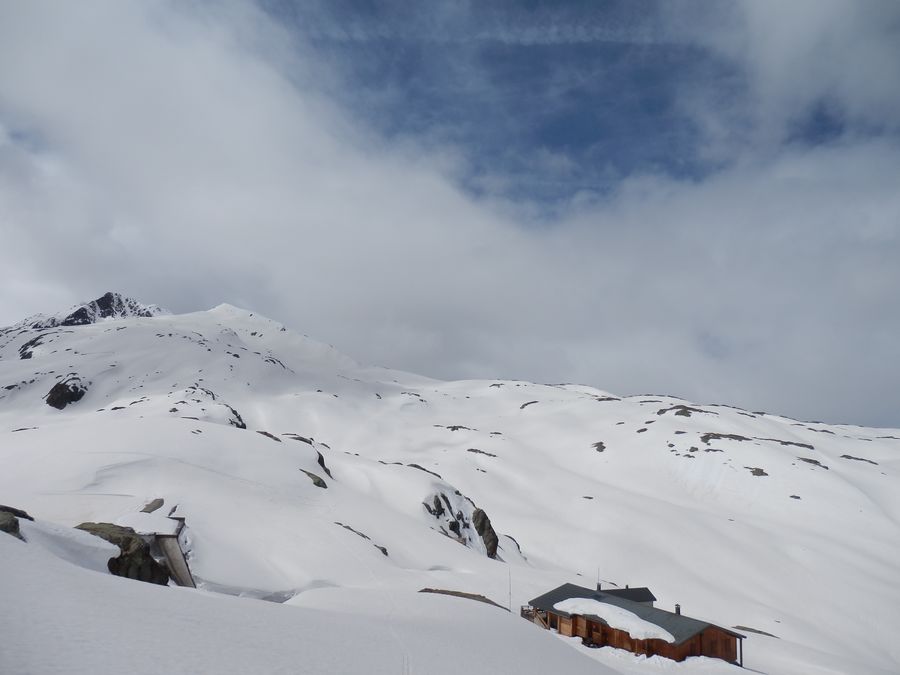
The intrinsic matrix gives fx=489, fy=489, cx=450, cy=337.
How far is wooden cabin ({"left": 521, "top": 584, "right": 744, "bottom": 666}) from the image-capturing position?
1271 inches

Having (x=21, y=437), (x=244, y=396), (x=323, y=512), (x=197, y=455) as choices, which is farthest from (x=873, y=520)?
(x=244, y=396)

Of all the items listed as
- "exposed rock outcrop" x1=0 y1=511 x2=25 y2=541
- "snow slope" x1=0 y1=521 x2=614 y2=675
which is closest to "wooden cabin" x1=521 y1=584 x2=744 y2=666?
"snow slope" x1=0 y1=521 x2=614 y2=675

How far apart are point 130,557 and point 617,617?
97.9ft

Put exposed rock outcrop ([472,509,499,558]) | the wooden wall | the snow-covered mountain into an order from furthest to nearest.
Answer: exposed rock outcrop ([472,509,499,558]), the wooden wall, the snow-covered mountain

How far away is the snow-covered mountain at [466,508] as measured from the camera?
22.8 m

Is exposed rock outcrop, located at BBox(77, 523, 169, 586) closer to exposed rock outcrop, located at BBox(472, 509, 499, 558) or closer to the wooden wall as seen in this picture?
the wooden wall

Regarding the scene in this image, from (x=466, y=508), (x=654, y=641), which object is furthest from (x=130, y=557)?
(x=466, y=508)

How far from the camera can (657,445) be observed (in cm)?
12306

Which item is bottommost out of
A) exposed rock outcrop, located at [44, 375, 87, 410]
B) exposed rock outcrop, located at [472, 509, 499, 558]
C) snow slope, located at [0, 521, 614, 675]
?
snow slope, located at [0, 521, 614, 675]

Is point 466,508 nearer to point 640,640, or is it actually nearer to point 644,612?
point 644,612

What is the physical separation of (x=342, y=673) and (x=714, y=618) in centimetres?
5820

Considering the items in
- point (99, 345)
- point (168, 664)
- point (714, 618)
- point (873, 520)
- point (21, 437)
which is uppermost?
point (99, 345)

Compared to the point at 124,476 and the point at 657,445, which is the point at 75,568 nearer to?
the point at 124,476

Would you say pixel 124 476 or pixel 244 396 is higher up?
pixel 244 396
